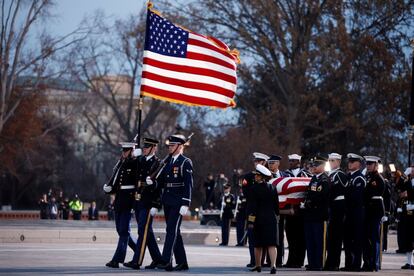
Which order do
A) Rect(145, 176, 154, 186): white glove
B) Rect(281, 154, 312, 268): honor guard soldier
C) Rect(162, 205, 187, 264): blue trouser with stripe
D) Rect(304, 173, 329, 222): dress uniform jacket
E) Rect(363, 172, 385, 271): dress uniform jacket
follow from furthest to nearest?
Rect(281, 154, 312, 268): honor guard soldier, Rect(363, 172, 385, 271): dress uniform jacket, Rect(304, 173, 329, 222): dress uniform jacket, Rect(145, 176, 154, 186): white glove, Rect(162, 205, 187, 264): blue trouser with stripe

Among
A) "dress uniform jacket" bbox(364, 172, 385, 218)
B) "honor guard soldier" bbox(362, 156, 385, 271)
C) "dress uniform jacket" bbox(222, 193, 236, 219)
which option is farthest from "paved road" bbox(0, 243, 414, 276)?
"dress uniform jacket" bbox(222, 193, 236, 219)

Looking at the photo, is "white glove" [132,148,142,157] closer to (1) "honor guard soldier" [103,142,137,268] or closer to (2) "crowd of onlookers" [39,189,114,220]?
(1) "honor guard soldier" [103,142,137,268]

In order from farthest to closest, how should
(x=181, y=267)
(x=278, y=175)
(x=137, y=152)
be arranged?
(x=278, y=175) → (x=137, y=152) → (x=181, y=267)

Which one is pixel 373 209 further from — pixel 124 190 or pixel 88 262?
pixel 88 262

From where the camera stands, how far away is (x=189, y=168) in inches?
700

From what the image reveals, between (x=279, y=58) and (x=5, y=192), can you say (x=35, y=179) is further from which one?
(x=279, y=58)

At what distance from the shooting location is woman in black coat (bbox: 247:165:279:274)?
17844mm

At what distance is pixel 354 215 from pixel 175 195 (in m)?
3.60

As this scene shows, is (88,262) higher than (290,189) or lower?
lower

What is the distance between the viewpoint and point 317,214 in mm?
19109

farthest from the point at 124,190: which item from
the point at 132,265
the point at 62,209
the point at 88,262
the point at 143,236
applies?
the point at 62,209

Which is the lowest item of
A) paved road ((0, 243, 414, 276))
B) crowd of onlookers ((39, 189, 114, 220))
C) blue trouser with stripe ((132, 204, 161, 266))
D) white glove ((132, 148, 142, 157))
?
paved road ((0, 243, 414, 276))

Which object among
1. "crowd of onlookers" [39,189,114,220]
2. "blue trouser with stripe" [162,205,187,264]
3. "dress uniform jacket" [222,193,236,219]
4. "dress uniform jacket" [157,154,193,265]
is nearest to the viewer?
"blue trouser with stripe" [162,205,187,264]

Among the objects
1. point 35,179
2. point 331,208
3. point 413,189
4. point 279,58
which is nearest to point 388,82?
point 279,58
